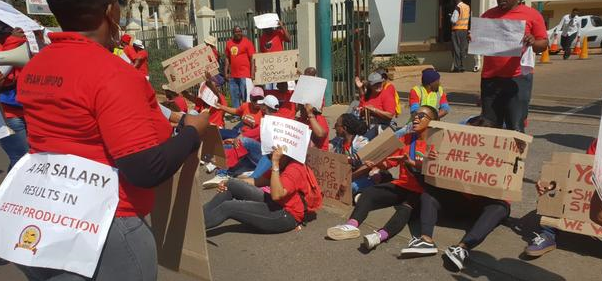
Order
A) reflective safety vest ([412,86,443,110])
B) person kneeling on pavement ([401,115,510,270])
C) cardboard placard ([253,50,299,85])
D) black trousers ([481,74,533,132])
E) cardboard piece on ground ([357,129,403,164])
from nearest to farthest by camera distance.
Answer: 1. person kneeling on pavement ([401,115,510,270])
2. cardboard piece on ground ([357,129,403,164])
3. black trousers ([481,74,533,132])
4. reflective safety vest ([412,86,443,110])
5. cardboard placard ([253,50,299,85])

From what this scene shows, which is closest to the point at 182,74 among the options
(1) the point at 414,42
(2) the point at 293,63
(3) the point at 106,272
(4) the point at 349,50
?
(2) the point at 293,63

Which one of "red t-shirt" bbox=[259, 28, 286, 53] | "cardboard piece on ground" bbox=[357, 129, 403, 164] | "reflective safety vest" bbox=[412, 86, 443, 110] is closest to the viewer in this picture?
"cardboard piece on ground" bbox=[357, 129, 403, 164]

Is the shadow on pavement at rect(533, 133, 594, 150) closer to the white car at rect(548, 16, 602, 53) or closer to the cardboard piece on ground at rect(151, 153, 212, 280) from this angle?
the cardboard piece on ground at rect(151, 153, 212, 280)

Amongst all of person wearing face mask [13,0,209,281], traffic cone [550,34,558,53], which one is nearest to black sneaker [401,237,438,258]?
person wearing face mask [13,0,209,281]

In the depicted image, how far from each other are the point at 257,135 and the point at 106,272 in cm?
475

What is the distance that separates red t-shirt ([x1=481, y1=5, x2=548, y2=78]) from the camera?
15.8ft

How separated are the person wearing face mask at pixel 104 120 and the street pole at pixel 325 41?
879 cm

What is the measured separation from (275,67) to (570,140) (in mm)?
4078

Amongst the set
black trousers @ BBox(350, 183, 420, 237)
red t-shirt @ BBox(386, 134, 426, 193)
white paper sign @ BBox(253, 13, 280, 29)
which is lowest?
black trousers @ BBox(350, 183, 420, 237)

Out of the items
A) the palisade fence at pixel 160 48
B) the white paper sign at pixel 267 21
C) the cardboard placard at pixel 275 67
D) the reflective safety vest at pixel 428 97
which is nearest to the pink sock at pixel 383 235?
the reflective safety vest at pixel 428 97

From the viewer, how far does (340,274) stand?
3.79 meters

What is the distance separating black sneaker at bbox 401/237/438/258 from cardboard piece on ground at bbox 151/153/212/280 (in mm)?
2063

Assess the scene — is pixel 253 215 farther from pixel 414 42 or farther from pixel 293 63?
pixel 414 42

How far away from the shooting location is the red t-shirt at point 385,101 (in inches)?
261
